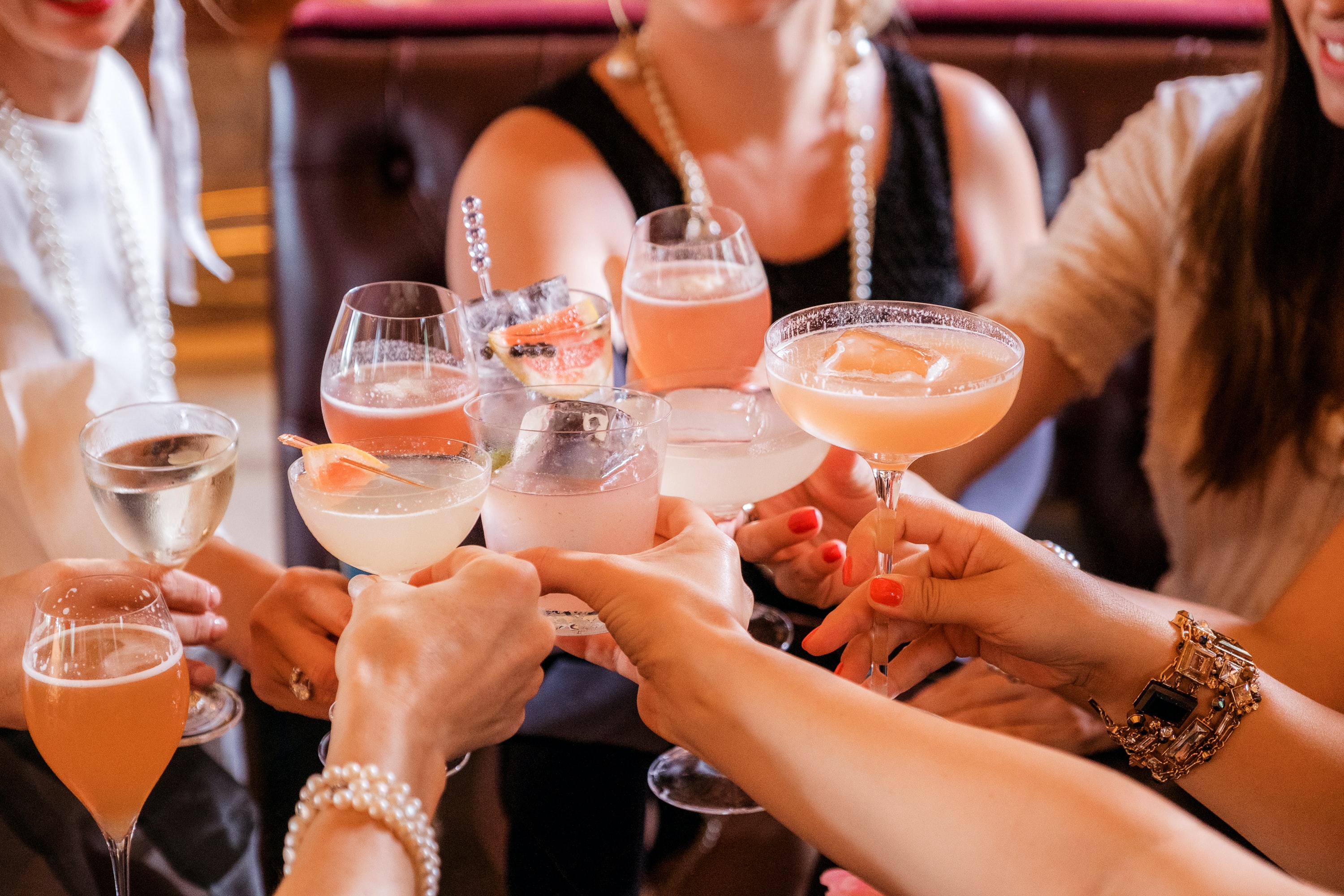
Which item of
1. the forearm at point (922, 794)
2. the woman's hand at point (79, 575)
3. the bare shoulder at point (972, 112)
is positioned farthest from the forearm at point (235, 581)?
the bare shoulder at point (972, 112)

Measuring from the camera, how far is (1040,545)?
1119 millimetres

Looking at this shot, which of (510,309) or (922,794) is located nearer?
(922,794)

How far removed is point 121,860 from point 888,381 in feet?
2.41

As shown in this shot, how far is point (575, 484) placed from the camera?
39.5 inches

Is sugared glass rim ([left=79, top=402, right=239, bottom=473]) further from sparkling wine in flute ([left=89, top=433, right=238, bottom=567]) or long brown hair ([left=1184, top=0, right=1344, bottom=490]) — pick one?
long brown hair ([left=1184, top=0, right=1344, bottom=490])

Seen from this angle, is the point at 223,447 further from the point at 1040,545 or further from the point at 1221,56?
the point at 1221,56

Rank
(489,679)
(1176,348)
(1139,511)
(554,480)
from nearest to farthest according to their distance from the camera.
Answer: (489,679), (554,480), (1176,348), (1139,511)

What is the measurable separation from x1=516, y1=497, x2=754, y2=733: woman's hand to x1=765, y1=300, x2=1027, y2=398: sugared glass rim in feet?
0.56

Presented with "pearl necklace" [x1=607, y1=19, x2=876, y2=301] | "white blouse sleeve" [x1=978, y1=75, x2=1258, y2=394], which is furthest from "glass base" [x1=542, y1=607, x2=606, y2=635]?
"pearl necklace" [x1=607, y1=19, x2=876, y2=301]

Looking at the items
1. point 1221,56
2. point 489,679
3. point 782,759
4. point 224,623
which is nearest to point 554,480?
point 489,679

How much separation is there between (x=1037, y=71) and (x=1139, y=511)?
37.8 inches

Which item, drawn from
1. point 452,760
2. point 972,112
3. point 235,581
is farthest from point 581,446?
point 972,112

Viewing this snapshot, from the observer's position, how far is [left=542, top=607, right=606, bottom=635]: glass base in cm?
102

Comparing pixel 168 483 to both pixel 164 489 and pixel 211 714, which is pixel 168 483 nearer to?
pixel 164 489
